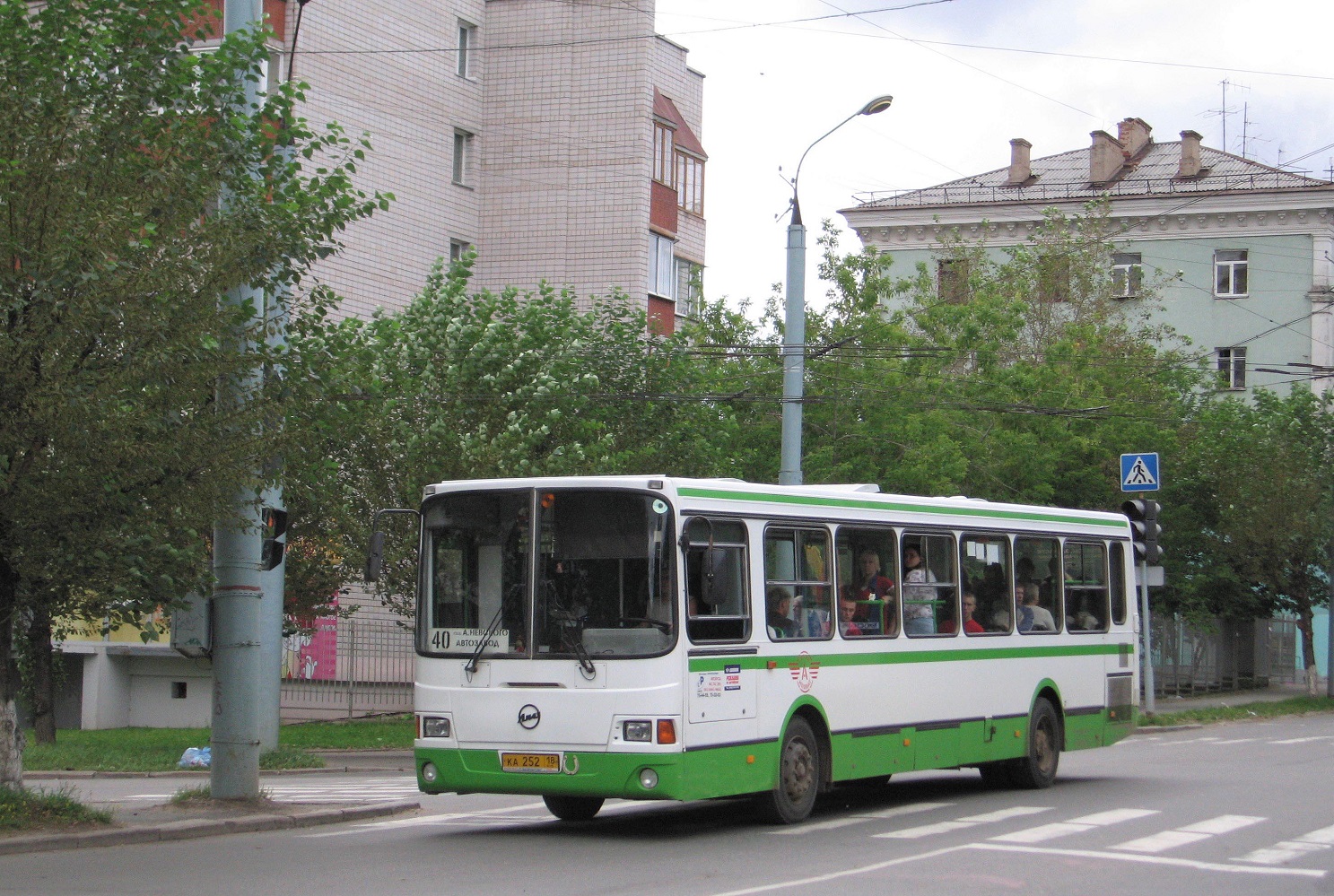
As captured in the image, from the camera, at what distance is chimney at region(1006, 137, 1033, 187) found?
59.2 m

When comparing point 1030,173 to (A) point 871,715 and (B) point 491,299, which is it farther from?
(A) point 871,715

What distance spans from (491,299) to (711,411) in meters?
4.09

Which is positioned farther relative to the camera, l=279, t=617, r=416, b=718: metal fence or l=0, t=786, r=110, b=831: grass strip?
l=279, t=617, r=416, b=718: metal fence

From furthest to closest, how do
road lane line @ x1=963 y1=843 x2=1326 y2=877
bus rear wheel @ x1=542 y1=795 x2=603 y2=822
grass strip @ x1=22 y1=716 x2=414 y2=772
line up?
grass strip @ x1=22 y1=716 x2=414 y2=772 → bus rear wheel @ x1=542 y1=795 x2=603 y2=822 → road lane line @ x1=963 y1=843 x2=1326 y2=877

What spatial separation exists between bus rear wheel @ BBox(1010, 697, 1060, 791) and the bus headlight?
595cm

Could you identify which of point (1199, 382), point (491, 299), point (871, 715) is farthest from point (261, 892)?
point (1199, 382)

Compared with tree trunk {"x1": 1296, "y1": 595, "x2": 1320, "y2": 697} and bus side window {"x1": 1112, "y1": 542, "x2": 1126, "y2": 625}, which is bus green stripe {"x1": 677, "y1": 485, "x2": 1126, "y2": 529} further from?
tree trunk {"x1": 1296, "y1": 595, "x2": 1320, "y2": 697}

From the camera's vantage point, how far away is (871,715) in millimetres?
14352

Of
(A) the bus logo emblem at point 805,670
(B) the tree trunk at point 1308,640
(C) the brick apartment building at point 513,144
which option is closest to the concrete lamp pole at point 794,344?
(A) the bus logo emblem at point 805,670

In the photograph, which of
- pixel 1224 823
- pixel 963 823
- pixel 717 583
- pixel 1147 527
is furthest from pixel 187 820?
pixel 1147 527

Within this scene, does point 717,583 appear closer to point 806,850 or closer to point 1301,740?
point 806,850

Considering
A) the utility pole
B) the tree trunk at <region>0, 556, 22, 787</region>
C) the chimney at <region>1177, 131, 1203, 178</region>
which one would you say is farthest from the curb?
the chimney at <region>1177, 131, 1203, 178</region>

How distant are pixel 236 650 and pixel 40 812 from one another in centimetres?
228

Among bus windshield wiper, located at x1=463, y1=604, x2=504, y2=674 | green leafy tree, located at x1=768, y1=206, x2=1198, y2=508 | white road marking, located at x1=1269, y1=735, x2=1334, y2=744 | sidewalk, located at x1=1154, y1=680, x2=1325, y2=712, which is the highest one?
green leafy tree, located at x1=768, y1=206, x2=1198, y2=508
